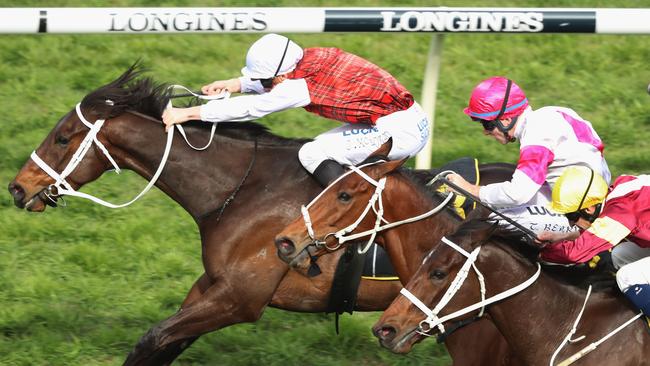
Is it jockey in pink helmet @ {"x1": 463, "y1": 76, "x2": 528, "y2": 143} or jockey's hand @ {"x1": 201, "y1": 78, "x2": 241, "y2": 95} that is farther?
jockey's hand @ {"x1": 201, "y1": 78, "x2": 241, "y2": 95}

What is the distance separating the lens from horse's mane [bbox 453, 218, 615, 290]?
5543mm

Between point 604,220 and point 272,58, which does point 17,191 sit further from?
point 604,220

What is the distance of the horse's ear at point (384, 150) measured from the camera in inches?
249

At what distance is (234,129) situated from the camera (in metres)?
6.97

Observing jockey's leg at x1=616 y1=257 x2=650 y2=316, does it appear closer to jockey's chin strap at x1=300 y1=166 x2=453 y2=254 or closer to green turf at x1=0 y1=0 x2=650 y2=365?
jockey's chin strap at x1=300 y1=166 x2=453 y2=254

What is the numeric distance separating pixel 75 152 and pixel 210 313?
1144mm

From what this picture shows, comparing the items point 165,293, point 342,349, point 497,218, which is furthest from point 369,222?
point 165,293

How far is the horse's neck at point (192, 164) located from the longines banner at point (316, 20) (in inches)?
56.1

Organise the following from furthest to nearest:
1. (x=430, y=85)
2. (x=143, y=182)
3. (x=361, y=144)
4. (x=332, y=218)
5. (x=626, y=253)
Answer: (x=143, y=182), (x=430, y=85), (x=361, y=144), (x=626, y=253), (x=332, y=218)

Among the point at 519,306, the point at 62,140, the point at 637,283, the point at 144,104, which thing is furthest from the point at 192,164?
the point at 637,283

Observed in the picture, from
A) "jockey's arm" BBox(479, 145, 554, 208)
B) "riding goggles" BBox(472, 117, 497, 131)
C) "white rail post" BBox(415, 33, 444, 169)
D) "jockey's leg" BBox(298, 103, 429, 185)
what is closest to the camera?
"jockey's arm" BBox(479, 145, 554, 208)

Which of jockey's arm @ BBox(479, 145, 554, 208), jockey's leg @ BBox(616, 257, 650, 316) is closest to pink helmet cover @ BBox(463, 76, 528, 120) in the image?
jockey's arm @ BBox(479, 145, 554, 208)

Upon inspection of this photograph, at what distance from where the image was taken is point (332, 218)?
5.97m

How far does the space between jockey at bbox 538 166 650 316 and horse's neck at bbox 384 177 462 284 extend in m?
0.57
